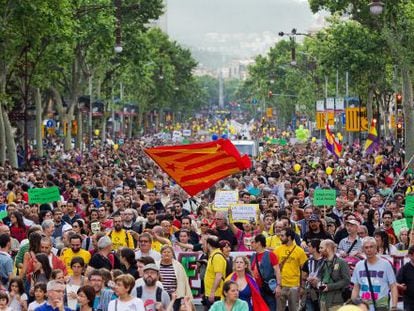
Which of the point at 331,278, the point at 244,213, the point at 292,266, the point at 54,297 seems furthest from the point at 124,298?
the point at 244,213

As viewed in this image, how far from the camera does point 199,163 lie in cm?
2028

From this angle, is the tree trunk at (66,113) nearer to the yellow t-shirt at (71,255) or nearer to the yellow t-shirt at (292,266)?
the yellow t-shirt at (71,255)

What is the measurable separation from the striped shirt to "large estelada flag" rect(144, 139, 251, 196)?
637 cm

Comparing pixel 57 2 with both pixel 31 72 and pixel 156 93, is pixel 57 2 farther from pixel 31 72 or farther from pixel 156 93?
pixel 156 93

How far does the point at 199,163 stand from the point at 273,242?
418 cm

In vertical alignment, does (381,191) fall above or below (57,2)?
below

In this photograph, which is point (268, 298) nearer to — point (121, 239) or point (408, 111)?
point (121, 239)

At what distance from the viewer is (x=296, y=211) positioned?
1992cm

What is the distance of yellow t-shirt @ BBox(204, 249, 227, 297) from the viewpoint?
14.2 m

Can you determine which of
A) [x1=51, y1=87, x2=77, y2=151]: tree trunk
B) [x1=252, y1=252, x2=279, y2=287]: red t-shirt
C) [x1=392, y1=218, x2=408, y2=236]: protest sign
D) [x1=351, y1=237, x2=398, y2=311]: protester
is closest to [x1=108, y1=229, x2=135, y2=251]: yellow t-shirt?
[x1=252, y1=252, x2=279, y2=287]: red t-shirt

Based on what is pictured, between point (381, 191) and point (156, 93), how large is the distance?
284ft

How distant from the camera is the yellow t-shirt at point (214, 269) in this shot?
14242 mm

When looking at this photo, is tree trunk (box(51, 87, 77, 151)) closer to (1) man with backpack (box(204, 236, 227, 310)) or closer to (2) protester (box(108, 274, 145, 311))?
(1) man with backpack (box(204, 236, 227, 310))

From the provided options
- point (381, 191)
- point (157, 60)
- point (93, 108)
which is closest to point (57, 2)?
→ point (381, 191)
